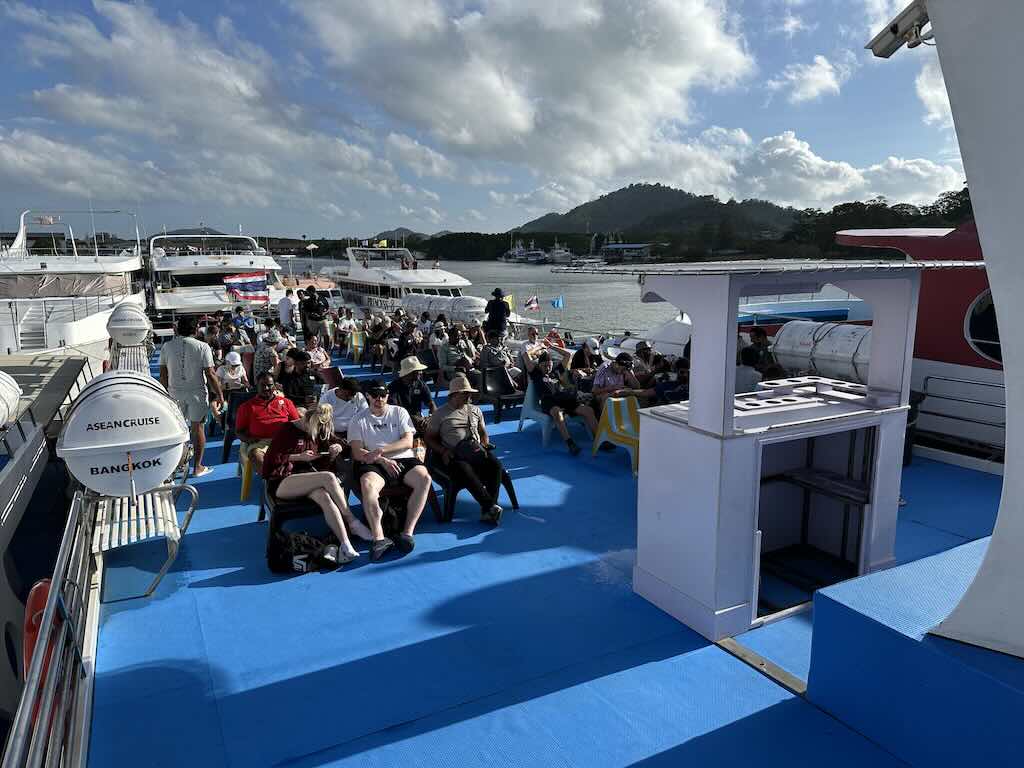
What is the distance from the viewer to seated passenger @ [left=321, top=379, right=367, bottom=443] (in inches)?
242

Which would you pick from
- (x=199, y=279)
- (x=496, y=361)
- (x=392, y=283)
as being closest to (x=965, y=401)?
(x=496, y=361)

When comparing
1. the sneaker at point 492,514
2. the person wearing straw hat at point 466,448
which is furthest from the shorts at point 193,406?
the sneaker at point 492,514

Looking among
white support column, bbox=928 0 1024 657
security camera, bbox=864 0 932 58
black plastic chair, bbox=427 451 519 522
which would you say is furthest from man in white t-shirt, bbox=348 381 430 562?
security camera, bbox=864 0 932 58

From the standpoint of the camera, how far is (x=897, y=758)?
3.01 meters

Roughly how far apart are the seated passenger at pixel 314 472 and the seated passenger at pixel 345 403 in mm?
749

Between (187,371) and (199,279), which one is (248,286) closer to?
(199,279)

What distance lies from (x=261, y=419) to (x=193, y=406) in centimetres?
109

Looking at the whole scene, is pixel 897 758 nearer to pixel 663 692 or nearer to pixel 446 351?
pixel 663 692

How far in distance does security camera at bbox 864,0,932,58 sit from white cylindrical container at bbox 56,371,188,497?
4.65 metres

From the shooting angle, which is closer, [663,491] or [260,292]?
[663,491]

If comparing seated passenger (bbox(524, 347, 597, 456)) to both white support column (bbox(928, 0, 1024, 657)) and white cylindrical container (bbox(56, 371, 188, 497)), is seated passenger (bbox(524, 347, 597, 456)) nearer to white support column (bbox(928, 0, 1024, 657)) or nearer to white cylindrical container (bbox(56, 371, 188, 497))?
white cylindrical container (bbox(56, 371, 188, 497))

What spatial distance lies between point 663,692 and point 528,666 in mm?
713

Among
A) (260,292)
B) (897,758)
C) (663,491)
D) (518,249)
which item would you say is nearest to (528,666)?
(663,491)

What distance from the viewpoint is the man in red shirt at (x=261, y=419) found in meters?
6.04
